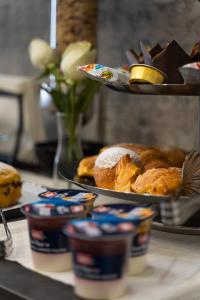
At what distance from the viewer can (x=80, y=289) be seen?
836 millimetres

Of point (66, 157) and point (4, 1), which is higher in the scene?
point (4, 1)

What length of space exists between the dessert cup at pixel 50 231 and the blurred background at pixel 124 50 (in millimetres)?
1098

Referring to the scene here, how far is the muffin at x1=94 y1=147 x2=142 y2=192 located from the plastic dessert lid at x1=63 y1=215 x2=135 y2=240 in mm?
320

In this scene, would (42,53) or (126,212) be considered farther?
(42,53)

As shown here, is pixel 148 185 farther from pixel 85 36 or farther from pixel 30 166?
pixel 30 166

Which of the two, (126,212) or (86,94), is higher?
(86,94)

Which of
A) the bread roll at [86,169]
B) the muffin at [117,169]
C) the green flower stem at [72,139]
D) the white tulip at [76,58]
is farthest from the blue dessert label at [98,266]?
the green flower stem at [72,139]

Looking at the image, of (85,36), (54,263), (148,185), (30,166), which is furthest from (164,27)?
(54,263)

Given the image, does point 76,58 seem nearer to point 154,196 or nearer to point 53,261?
point 154,196

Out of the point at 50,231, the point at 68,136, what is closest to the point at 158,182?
the point at 50,231

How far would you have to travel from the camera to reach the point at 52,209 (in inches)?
36.2

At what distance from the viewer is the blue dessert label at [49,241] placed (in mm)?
907

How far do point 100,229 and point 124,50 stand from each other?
1.54 meters

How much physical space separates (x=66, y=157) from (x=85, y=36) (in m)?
0.40
